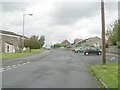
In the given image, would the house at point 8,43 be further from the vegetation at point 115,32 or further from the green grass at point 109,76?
the green grass at point 109,76

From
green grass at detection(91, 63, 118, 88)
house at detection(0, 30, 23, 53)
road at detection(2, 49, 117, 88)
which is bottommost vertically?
road at detection(2, 49, 117, 88)

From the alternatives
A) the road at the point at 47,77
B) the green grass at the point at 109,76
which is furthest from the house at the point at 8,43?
the green grass at the point at 109,76

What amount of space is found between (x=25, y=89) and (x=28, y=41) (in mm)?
60735

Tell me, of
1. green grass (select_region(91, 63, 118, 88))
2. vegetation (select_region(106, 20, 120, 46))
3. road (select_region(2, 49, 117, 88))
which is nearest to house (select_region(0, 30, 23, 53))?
vegetation (select_region(106, 20, 120, 46))

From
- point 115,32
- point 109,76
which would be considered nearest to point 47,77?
point 109,76

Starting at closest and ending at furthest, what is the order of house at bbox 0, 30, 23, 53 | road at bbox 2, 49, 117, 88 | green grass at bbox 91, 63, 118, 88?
green grass at bbox 91, 63, 118, 88 < road at bbox 2, 49, 117, 88 < house at bbox 0, 30, 23, 53

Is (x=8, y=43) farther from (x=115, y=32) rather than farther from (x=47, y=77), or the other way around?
(x=47, y=77)

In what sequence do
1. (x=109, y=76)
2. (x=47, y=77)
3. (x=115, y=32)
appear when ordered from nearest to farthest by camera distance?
(x=109, y=76)
(x=47, y=77)
(x=115, y=32)

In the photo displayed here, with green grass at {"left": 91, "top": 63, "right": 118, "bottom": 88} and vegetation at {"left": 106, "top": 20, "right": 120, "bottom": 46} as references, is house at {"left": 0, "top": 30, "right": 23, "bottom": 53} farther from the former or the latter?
green grass at {"left": 91, "top": 63, "right": 118, "bottom": 88}

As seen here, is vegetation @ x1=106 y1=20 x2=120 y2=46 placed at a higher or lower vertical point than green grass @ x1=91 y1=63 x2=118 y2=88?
higher

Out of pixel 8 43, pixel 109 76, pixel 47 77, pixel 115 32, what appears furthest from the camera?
pixel 8 43

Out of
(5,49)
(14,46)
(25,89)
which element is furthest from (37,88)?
(14,46)

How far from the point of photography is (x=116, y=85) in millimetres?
10922

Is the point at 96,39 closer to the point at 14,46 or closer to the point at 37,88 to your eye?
the point at 14,46
